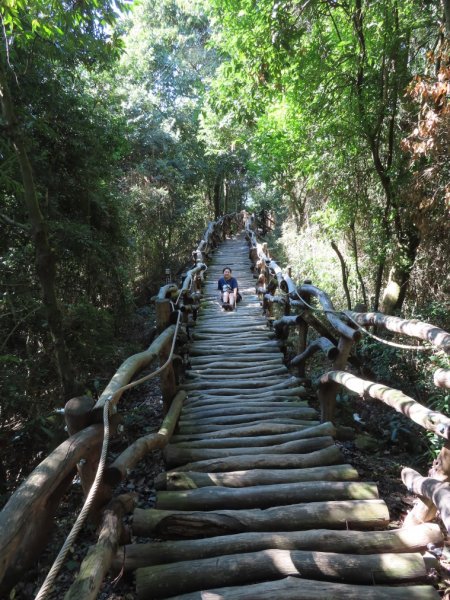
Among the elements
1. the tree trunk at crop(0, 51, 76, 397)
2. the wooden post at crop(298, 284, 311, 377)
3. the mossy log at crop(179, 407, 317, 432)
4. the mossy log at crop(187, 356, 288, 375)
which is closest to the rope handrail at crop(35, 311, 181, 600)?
the mossy log at crop(179, 407, 317, 432)

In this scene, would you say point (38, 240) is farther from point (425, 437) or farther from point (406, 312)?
point (406, 312)

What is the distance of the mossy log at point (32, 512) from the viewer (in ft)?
4.29

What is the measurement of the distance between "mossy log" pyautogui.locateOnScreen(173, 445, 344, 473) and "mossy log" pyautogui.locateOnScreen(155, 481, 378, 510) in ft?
1.19

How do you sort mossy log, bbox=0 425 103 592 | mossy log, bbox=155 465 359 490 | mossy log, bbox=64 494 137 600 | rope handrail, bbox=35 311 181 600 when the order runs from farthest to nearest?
mossy log, bbox=155 465 359 490 < mossy log, bbox=64 494 137 600 < mossy log, bbox=0 425 103 592 < rope handrail, bbox=35 311 181 600

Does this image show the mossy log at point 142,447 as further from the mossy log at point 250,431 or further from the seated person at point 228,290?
the seated person at point 228,290

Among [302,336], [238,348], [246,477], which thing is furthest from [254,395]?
[246,477]

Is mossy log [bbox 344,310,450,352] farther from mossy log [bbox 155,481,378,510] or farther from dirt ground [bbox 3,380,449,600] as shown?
dirt ground [bbox 3,380,449,600]

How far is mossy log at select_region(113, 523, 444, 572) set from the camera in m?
2.18

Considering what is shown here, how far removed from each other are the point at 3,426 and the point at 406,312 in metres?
6.76

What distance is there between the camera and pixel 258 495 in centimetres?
268

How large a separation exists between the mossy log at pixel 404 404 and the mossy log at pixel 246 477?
67 cm

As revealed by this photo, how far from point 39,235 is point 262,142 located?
26.6ft

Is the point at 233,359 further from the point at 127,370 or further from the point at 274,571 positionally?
the point at 274,571

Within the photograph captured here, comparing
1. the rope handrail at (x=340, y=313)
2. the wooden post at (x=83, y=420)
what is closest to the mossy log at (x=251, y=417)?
the rope handrail at (x=340, y=313)
